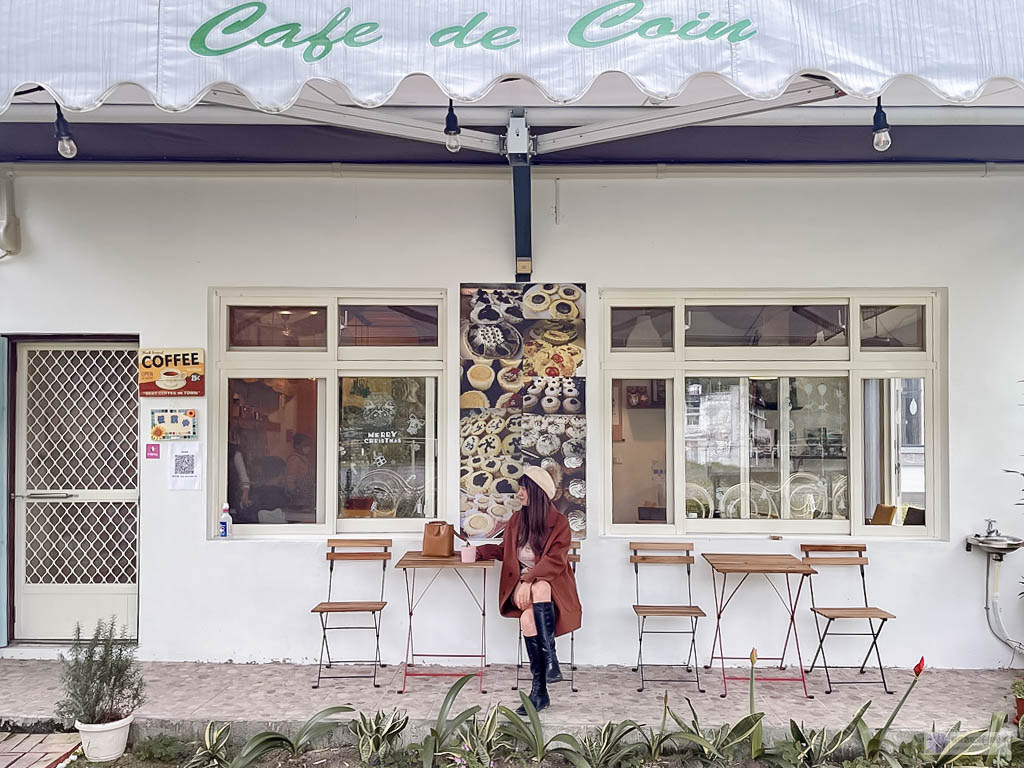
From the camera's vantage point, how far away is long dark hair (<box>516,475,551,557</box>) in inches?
197

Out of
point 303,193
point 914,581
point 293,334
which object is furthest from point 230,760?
point 914,581

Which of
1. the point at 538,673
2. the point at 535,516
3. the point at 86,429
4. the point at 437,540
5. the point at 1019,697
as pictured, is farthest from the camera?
the point at 86,429

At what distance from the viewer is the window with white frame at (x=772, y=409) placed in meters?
5.89

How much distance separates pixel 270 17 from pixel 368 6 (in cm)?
43

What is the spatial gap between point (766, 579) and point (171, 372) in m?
4.59

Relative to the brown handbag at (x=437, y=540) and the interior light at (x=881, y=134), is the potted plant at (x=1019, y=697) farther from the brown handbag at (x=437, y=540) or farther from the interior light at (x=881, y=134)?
the brown handbag at (x=437, y=540)

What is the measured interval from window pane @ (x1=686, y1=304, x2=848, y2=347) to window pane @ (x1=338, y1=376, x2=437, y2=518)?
6.86ft

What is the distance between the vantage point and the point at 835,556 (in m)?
5.71

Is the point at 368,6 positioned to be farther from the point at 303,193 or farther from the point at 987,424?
the point at 987,424

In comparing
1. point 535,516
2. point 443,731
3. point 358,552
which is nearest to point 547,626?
point 535,516

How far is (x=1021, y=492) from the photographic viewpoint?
5.68 m

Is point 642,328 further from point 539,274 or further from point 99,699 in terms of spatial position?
point 99,699

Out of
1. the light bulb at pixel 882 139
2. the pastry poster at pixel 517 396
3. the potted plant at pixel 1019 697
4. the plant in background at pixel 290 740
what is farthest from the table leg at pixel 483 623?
the light bulb at pixel 882 139

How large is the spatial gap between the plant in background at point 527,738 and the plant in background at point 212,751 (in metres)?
1.53
